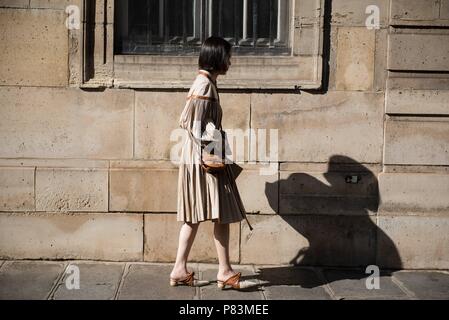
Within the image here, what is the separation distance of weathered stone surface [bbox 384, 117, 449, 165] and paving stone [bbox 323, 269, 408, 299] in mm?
1086

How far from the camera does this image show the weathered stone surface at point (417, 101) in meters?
6.37

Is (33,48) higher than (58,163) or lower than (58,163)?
higher

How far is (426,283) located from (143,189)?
8.76 ft

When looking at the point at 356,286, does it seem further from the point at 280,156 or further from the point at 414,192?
the point at 280,156

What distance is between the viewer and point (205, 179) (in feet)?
18.4

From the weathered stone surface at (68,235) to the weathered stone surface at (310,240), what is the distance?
1095 millimetres

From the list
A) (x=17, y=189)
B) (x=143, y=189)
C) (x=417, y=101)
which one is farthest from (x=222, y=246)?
(x=417, y=101)

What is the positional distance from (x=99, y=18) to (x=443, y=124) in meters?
3.32

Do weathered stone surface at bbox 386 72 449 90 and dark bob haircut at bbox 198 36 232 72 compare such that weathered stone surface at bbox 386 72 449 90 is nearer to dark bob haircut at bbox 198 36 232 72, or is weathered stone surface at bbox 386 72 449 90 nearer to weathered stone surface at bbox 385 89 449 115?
weathered stone surface at bbox 385 89 449 115

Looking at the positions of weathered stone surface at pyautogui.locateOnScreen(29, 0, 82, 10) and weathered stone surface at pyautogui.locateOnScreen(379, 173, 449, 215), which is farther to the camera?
weathered stone surface at pyautogui.locateOnScreen(379, 173, 449, 215)

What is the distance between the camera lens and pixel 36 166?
20.9ft

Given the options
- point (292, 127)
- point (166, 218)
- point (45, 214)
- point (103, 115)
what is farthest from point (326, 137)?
point (45, 214)

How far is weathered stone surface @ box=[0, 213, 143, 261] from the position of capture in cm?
637

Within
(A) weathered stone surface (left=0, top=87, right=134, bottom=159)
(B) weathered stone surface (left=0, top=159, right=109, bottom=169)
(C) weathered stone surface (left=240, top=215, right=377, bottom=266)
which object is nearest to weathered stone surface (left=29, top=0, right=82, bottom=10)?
(A) weathered stone surface (left=0, top=87, right=134, bottom=159)
